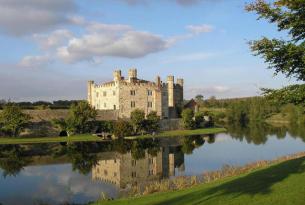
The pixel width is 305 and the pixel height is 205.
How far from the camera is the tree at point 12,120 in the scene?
47.5m

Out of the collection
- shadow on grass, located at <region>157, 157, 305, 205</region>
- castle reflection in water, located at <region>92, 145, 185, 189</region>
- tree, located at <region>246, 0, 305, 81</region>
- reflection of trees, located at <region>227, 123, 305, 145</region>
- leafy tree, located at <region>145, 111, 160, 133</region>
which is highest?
tree, located at <region>246, 0, 305, 81</region>

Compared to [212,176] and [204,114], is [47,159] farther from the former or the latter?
[204,114]

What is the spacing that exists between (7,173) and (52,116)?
28.8 m

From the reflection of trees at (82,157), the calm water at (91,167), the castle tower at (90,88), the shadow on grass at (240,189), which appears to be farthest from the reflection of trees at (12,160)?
the castle tower at (90,88)

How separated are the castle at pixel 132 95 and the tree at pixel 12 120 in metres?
16.8

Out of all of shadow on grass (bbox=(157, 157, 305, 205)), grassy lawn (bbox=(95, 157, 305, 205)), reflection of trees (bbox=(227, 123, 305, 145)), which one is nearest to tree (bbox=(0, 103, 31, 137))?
reflection of trees (bbox=(227, 123, 305, 145))

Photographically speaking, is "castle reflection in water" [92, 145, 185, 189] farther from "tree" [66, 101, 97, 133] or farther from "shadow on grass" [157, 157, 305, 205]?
"tree" [66, 101, 97, 133]

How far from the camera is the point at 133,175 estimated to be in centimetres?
2508

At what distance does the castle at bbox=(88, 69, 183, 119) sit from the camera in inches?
2529

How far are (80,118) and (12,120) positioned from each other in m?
8.29

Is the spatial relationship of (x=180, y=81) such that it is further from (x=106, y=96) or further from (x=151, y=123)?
(x=151, y=123)

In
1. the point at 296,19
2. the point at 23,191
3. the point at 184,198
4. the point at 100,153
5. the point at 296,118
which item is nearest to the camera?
the point at 296,19

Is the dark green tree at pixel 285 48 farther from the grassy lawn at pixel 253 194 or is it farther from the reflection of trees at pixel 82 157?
the reflection of trees at pixel 82 157

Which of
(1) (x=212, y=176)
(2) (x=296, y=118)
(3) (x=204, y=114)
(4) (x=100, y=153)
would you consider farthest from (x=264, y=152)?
A: (2) (x=296, y=118)
